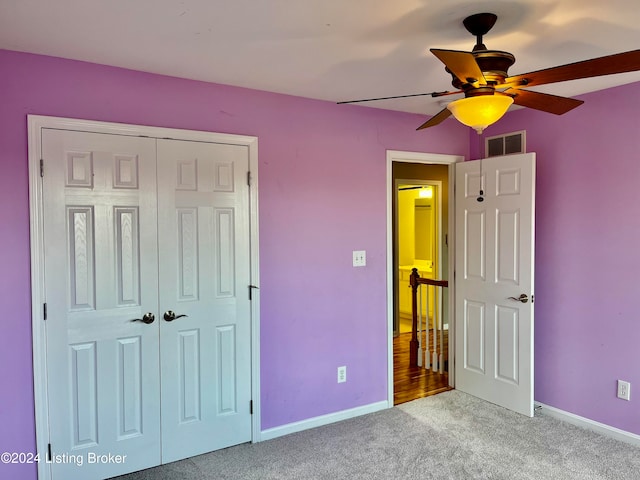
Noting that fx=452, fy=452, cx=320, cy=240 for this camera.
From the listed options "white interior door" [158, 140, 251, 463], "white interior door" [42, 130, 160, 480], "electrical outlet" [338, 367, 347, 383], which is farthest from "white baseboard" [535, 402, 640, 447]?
"white interior door" [42, 130, 160, 480]

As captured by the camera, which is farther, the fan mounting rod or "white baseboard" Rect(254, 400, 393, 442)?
"white baseboard" Rect(254, 400, 393, 442)

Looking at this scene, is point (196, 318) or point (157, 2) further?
point (196, 318)

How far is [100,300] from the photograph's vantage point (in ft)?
8.41

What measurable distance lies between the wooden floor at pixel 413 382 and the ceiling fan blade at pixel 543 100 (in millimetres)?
2581

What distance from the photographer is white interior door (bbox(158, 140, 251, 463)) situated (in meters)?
2.76

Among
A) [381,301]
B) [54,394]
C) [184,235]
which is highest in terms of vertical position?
[184,235]

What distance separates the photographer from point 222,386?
295cm

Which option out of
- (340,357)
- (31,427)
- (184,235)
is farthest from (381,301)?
(31,427)

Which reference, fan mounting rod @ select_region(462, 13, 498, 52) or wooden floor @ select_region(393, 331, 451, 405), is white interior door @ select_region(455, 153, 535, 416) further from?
fan mounting rod @ select_region(462, 13, 498, 52)

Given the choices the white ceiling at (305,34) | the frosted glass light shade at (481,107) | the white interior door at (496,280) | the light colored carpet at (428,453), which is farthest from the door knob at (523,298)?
the frosted glass light shade at (481,107)

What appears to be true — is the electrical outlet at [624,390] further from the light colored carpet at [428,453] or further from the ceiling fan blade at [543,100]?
the ceiling fan blade at [543,100]

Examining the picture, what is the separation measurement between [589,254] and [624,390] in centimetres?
93

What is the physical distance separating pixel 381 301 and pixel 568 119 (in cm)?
192

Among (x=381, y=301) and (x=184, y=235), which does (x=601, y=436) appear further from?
(x=184, y=235)
